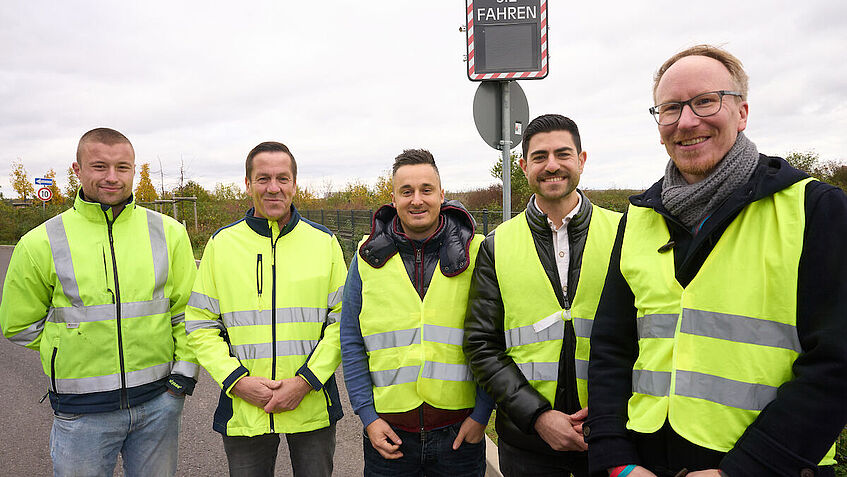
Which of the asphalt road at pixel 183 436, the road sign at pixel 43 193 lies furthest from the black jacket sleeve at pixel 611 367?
the road sign at pixel 43 193

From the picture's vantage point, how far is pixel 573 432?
1.96m

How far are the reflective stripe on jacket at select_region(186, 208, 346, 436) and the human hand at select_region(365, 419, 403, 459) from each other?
1.13ft

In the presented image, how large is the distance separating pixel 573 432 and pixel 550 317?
1.52 ft

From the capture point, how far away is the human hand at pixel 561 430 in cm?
196

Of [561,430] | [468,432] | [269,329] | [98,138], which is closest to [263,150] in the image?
[98,138]

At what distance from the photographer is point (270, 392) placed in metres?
2.42

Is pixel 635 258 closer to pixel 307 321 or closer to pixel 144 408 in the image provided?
pixel 307 321

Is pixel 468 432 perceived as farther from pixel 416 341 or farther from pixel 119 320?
pixel 119 320

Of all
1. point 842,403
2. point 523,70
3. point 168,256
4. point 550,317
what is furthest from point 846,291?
point 523,70

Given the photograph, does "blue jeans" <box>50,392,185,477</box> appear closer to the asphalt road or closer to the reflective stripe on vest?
the reflective stripe on vest

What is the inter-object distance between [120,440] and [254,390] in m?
0.84

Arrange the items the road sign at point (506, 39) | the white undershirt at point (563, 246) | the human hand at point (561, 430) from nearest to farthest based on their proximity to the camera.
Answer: the human hand at point (561, 430), the white undershirt at point (563, 246), the road sign at point (506, 39)

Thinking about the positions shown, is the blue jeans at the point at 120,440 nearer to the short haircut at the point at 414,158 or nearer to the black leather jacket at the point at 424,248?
the black leather jacket at the point at 424,248

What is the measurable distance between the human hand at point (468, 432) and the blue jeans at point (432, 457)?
0.15ft
